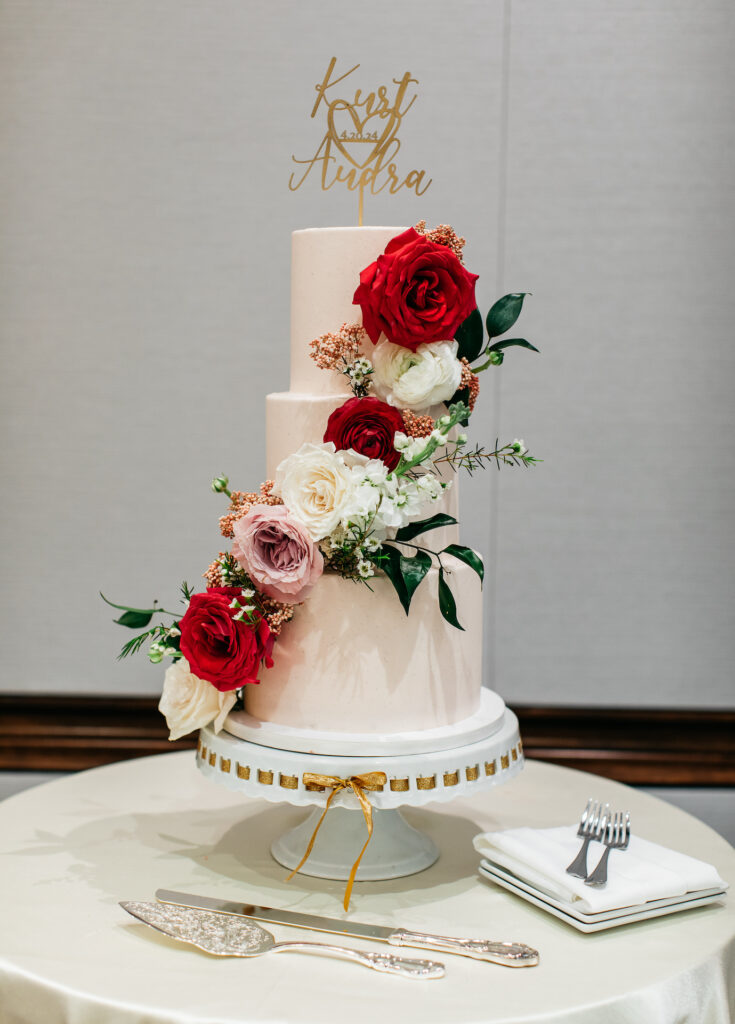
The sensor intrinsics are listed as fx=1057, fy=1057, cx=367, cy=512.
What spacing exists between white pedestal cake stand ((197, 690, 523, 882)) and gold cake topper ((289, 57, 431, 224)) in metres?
0.84

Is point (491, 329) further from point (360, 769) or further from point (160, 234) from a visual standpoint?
point (160, 234)

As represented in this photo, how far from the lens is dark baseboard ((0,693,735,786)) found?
2631 millimetres

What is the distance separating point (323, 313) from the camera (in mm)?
1656

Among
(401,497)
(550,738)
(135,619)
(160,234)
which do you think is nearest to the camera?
(401,497)

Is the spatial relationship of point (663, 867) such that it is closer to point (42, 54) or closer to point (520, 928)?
point (520, 928)

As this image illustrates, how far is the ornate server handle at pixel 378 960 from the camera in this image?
4.35ft

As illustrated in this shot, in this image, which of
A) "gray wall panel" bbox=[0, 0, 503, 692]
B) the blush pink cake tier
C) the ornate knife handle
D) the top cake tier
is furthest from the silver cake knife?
"gray wall panel" bbox=[0, 0, 503, 692]

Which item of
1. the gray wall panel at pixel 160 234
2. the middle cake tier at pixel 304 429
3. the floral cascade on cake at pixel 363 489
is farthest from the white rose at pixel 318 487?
the gray wall panel at pixel 160 234

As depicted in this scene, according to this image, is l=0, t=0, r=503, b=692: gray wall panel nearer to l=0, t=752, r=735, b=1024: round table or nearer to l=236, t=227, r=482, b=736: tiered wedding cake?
l=0, t=752, r=735, b=1024: round table

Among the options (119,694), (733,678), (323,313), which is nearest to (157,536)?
(119,694)

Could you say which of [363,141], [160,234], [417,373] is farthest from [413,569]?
[160,234]

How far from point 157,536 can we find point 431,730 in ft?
3.97

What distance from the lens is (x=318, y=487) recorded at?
1506 mm

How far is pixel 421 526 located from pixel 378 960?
0.60 metres
